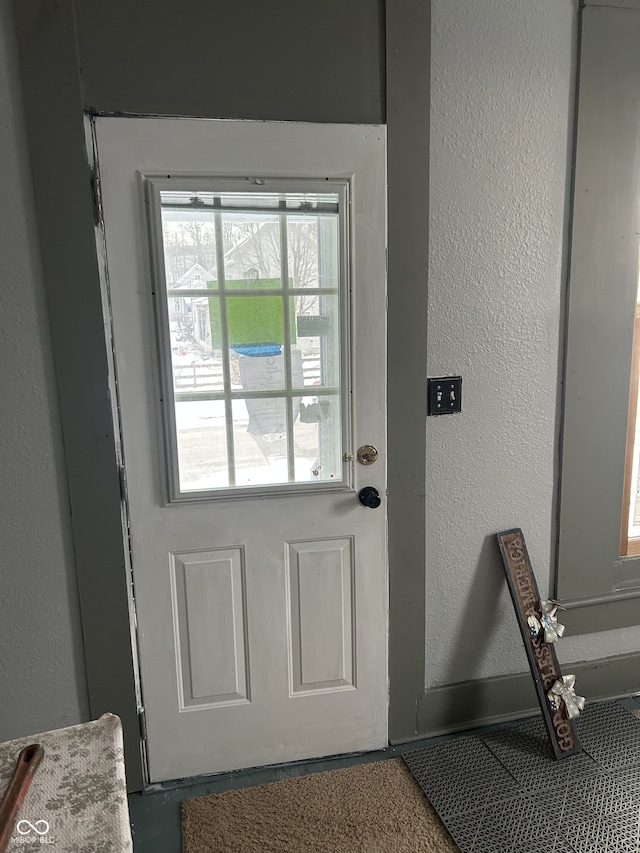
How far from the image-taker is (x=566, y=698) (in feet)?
6.27

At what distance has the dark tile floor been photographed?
1609 millimetres

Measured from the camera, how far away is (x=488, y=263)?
5.96ft

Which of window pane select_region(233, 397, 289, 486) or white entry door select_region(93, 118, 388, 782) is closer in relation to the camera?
white entry door select_region(93, 118, 388, 782)

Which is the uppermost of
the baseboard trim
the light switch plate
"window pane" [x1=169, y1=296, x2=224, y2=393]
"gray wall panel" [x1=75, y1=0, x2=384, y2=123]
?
"gray wall panel" [x1=75, y1=0, x2=384, y2=123]

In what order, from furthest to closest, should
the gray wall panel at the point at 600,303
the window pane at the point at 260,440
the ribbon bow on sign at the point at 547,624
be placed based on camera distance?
the ribbon bow on sign at the point at 547,624 < the gray wall panel at the point at 600,303 < the window pane at the point at 260,440

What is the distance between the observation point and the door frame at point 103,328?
1.47 metres

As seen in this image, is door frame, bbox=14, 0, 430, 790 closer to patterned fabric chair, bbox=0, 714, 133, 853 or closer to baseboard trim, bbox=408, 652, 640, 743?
baseboard trim, bbox=408, 652, 640, 743

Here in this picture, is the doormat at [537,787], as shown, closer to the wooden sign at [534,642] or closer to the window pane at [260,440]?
the wooden sign at [534,642]

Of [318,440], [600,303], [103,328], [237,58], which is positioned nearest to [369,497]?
[318,440]

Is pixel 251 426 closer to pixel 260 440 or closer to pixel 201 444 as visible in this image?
pixel 260 440

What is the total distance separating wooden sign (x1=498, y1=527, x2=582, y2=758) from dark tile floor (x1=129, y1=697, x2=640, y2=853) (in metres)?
0.26

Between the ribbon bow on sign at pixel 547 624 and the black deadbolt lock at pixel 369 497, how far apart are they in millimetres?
688

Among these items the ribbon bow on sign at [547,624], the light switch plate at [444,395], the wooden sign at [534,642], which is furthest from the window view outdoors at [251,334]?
the ribbon bow on sign at [547,624]

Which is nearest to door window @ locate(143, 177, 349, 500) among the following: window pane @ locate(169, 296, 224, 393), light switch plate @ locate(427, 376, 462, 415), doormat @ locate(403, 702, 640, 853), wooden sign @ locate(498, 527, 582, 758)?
window pane @ locate(169, 296, 224, 393)
